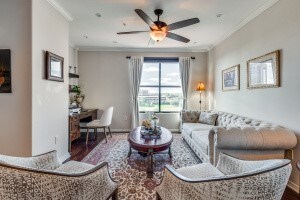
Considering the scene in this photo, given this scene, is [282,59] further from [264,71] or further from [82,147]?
[82,147]

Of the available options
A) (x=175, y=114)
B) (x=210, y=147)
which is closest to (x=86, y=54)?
(x=175, y=114)

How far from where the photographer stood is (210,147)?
250 centimetres

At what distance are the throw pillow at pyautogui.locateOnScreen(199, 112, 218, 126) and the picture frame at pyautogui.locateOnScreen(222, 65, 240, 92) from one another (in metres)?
0.72

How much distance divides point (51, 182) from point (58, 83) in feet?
8.13

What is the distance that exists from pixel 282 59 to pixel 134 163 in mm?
2812

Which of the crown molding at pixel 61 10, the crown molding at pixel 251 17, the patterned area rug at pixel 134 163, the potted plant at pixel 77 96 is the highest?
the crown molding at pixel 61 10

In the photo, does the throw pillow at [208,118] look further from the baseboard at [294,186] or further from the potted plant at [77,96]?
the potted plant at [77,96]

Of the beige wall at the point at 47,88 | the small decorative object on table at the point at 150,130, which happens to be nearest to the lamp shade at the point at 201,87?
the small decorative object on table at the point at 150,130

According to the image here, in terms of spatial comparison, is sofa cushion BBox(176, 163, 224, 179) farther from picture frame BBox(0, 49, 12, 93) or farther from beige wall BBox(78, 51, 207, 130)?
beige wall BBox(78, 51, 207, 130)

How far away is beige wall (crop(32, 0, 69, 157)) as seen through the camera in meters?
2.55

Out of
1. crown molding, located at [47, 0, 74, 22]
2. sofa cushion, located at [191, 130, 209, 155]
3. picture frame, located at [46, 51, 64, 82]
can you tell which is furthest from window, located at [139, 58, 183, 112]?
picture frame, located at [46, 51, 64, 82]

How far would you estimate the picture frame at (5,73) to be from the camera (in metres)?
2.46

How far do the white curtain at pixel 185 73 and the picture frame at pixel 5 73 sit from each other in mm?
4416

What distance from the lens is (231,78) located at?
4.19 meters
